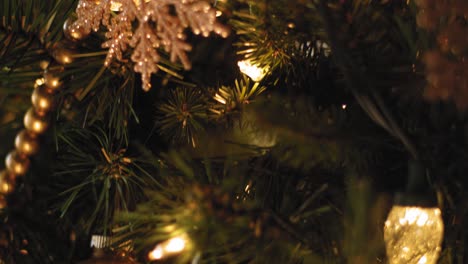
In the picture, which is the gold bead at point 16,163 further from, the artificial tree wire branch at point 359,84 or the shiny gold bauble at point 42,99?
the artificial tree wire branch at point 359,84

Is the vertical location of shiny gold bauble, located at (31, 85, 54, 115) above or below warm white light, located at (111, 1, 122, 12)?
below

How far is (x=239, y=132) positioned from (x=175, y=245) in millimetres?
220

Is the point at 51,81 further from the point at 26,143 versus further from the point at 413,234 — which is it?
the point at 413,234

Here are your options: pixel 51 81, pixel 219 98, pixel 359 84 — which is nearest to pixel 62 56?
pixel 51 81

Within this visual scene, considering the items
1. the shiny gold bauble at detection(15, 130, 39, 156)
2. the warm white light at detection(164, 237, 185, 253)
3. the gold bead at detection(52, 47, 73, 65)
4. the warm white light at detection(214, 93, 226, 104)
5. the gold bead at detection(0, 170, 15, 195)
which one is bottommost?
the warm white light at detection(164, 237, 185, 253)

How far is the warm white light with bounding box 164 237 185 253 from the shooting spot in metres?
0.31

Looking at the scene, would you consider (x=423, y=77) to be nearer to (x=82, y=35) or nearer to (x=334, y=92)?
(x=334, y=92)

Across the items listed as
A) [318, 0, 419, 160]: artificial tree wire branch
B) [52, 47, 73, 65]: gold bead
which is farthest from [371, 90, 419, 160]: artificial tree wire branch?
[52, 47, 73, 65]: gold bead

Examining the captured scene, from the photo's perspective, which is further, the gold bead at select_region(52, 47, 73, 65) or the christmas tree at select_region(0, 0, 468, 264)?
the gold bead at select_region(52, 47, 73, 65)

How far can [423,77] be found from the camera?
1.22ft

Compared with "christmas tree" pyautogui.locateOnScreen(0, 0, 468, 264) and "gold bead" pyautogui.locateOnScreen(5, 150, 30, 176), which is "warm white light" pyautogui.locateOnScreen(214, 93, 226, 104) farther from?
"gold bead" pyautogui.locateOnScreen(5, 150, 30, 176)

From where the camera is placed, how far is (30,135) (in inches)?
17.0

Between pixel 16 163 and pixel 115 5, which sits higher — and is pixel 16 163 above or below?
below

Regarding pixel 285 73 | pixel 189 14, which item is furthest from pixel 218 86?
A: pixel 189 14
